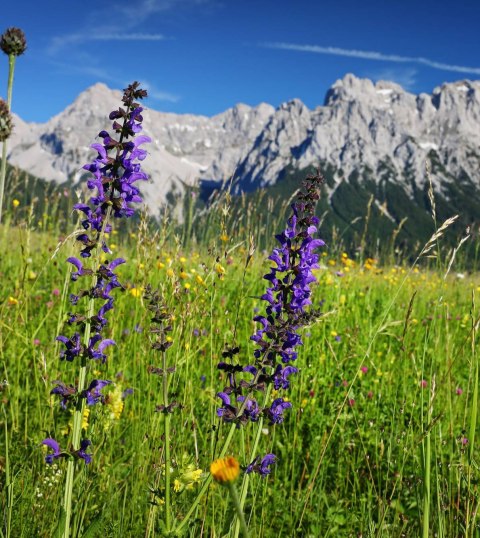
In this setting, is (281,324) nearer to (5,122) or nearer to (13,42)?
(5,122)

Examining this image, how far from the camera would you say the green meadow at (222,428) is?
201cm

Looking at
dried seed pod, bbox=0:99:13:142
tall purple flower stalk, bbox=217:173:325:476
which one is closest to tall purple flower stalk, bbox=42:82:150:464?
dried seed pod, bbox=0:99:13:142

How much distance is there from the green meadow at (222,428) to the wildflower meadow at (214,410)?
0.06 ft

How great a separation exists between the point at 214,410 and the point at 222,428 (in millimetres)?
316

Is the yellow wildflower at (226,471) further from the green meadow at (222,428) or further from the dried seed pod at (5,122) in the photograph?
the dried seed pod at (5,122)

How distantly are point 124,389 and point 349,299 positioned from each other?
303cm

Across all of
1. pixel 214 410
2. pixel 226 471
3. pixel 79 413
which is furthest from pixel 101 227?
pixel 214 410

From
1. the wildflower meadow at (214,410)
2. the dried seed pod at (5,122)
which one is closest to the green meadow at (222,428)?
the wildflower meadow at (214,410)

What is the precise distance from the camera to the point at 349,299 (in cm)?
563

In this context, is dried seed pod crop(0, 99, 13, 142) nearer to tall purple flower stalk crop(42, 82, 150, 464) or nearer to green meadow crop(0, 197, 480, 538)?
tall purple flower stalk crop(42, 82, 150, 464)

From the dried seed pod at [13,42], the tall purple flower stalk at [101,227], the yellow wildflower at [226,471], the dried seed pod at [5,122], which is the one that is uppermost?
the dried seed pod at [13,42]

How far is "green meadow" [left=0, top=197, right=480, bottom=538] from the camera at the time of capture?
2.01 metres

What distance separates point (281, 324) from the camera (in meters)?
1.86

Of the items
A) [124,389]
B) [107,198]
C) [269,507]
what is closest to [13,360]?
[124,389]
